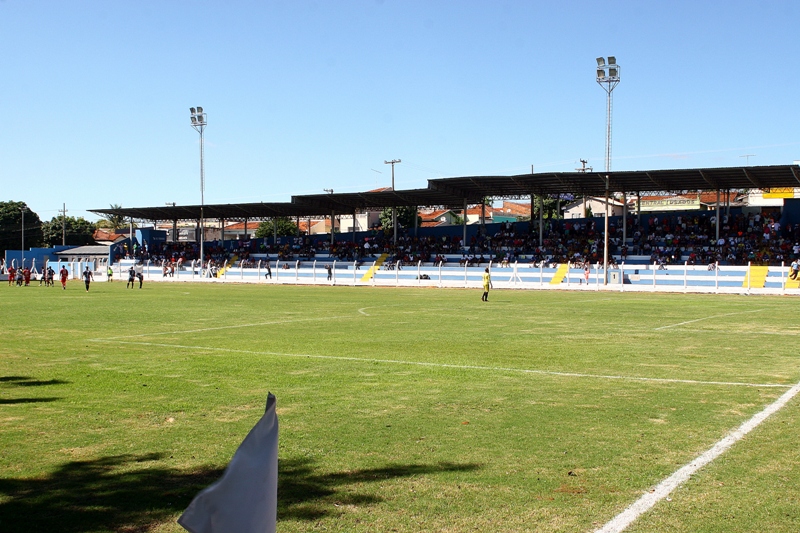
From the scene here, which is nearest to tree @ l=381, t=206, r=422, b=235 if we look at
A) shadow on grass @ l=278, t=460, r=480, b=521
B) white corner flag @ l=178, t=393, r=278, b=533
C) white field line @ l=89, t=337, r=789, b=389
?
white field line @ l=89, t=337, r=789, b=389

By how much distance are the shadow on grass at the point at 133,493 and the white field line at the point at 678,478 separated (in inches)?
60.2

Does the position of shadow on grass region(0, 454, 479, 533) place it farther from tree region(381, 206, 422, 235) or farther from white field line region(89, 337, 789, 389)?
tree region(381, 206, 422, 235)

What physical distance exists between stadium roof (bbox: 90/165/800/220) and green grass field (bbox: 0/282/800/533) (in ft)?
120

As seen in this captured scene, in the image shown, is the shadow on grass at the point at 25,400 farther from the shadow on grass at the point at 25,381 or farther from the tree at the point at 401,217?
the tree at the point at 401,217

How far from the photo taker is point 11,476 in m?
6.33

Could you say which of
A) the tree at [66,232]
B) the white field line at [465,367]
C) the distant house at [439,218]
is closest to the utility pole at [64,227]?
the tree at [66,232]

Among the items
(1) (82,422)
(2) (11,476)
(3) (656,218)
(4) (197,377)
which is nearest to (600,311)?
(4) (197,377)

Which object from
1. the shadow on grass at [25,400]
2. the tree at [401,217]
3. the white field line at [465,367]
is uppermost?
the tree at [401,217]

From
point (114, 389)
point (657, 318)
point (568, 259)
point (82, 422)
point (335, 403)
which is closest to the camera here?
point (82, 422)

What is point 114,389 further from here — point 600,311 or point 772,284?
point 772,284

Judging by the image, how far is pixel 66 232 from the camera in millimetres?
106188

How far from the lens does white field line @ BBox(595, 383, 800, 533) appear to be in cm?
515

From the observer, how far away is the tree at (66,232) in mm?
106188

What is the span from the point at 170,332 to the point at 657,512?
1551cm
